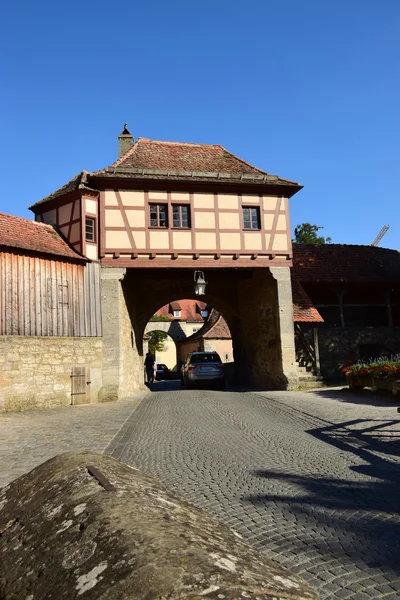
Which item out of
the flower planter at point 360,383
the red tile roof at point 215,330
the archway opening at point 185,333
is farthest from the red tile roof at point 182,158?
the red tile roof at point 215,330

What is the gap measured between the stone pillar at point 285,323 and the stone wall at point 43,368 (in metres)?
6.38

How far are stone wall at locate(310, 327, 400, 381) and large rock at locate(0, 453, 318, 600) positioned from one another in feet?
61.0

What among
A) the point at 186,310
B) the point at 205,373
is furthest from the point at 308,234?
the point at 205,373

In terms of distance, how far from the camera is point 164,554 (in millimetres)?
1238

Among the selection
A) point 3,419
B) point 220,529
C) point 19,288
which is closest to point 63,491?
point 220,529

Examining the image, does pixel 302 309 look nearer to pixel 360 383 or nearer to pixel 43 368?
→ pixel 360 383

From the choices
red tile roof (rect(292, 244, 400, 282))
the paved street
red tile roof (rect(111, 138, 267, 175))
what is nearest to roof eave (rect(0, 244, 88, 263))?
red tile roof (rect(111, 138, 267, 175))

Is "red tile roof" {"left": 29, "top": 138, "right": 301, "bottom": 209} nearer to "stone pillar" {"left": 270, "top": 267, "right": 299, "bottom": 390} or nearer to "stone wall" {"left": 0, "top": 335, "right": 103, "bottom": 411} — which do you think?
"stone pillar" {"left": 270, "top": 267, "right": 299, "bottom": 390}

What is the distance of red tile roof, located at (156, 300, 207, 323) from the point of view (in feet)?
160

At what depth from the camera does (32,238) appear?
14906 mm

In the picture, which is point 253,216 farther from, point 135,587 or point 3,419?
point 135,587

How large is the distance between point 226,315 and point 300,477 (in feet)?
58.1

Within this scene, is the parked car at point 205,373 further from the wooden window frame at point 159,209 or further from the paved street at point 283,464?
the paved street at point 283,464

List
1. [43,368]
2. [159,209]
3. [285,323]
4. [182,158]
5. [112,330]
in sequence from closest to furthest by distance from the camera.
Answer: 1. [43,368]
2. [112,330]
3. [159,209]
4. [285,323]
5. [182,158]
